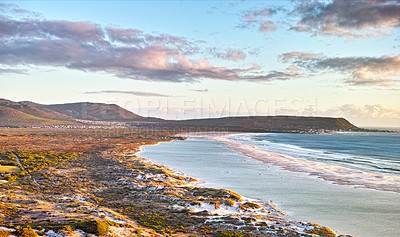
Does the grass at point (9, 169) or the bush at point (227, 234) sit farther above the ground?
the bush at point (227, 234)

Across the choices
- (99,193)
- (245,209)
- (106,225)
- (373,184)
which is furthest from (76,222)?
(373,184)

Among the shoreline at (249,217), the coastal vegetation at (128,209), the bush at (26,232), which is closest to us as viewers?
the bush at (26,232)

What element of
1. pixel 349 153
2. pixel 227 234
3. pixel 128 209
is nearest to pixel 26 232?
Result: pixel 128 209

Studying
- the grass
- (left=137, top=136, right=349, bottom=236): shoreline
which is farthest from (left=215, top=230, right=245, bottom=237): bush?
the grass

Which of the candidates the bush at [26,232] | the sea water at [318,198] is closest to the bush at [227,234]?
the sea water at [318,198]

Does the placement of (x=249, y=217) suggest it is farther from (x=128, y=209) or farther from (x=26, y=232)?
(x=26, y=232)

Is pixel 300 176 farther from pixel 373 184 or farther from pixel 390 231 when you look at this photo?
pixel 390 231

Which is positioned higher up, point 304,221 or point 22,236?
point 22,236

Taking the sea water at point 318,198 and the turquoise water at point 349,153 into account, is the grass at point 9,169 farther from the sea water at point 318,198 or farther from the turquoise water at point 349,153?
the turquoise water at point 349,153
